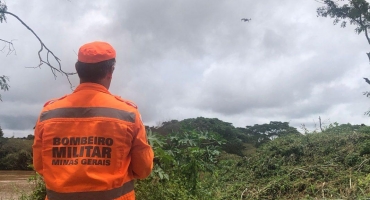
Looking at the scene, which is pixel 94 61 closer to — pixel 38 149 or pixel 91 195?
pixel 38 149

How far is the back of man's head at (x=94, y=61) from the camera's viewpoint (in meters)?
2.34

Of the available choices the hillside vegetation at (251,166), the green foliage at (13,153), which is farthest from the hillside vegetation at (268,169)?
the green foliage at (13,153)

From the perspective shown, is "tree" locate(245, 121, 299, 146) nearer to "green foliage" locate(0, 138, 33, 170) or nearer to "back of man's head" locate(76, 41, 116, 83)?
"green foliage" locate(0, 138, 33, 170)

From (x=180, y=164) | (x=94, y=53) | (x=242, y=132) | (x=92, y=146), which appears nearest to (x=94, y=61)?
(x=94, y=53)

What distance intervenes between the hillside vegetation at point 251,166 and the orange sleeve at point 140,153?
160cm

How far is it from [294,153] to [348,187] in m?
2.56

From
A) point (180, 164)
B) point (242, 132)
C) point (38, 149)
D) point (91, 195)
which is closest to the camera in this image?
point (91, 195)

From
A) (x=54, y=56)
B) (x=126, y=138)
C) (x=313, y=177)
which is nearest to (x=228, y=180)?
(x=313, y=177)

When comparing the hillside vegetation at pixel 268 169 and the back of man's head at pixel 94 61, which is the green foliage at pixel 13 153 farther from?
the back of man's head at pixel 94 61

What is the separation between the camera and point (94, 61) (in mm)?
2336

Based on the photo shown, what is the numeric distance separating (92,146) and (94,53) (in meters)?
0.48

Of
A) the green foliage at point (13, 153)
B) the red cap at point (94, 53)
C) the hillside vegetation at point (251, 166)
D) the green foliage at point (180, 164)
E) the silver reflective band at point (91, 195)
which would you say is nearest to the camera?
the silver reflective band at point (91, 195)

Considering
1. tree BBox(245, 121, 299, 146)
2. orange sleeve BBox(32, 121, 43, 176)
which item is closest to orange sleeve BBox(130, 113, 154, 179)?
orange sleeve BBox(32, 121, 43, 176)

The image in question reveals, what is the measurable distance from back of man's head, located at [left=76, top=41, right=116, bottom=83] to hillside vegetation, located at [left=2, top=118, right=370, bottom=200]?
1.63 metres
